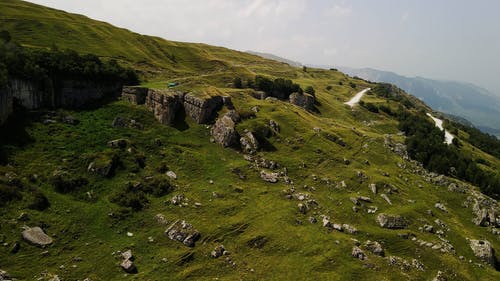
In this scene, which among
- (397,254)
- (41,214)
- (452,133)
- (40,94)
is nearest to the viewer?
(41,214)

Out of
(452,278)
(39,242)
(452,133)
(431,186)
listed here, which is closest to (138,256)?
(39,242)

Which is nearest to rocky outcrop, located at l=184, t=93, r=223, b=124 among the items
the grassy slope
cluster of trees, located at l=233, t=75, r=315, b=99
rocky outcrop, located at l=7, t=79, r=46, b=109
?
the grassy slope

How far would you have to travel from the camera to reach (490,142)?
17362cm

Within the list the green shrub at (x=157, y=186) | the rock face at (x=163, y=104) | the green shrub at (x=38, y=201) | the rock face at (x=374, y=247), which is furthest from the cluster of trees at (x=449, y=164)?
the green shrub at (x=38, y=201)

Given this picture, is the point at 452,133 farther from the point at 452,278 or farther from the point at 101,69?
the point at 101,69

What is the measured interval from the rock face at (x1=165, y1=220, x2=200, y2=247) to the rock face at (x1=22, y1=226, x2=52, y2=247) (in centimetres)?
1559

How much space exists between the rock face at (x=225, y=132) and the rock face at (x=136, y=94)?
62.7ft

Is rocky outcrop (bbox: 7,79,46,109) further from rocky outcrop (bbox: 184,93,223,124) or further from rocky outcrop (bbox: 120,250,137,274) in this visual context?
rocky outcrop (bbox: 120,250,137,274)

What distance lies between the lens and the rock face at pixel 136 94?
8444 cm

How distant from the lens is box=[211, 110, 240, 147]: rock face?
7700 centimetres

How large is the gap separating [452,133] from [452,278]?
138m

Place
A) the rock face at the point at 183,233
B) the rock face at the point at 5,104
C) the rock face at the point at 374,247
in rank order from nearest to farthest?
the rock face at the point at 183,233 → the rock face at the point at 374,247 → the rock face at the point at 5,104

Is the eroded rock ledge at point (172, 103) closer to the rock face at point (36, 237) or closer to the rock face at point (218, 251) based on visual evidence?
the rock face at point (36, 237)

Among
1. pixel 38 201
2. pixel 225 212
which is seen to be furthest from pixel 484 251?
pixel 38 201
